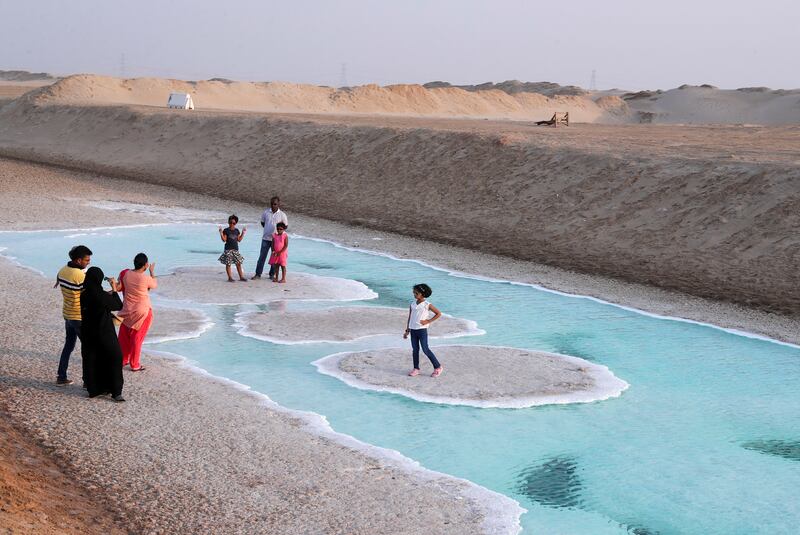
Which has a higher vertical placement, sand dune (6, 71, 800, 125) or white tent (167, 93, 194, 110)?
sand dune (6, 71, 800, 125)

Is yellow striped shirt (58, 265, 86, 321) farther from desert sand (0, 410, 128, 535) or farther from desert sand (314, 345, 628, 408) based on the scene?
desert sand (314, 345, 628, 408)

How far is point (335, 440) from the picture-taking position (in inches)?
406

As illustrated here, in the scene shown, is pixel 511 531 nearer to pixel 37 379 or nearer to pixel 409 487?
pixel 409 487

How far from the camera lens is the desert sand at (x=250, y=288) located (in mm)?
17297

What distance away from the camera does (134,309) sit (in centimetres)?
1188

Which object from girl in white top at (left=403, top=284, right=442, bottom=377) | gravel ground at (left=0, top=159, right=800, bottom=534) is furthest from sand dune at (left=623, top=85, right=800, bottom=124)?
gravel ground at (left=0, top=159, right=800, bottom=534)

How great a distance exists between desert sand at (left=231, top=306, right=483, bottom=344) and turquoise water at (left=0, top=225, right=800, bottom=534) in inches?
14.4

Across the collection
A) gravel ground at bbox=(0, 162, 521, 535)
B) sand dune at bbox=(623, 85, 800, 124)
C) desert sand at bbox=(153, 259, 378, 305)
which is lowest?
gravel ground at bbox=(0, 162, 521, 535)

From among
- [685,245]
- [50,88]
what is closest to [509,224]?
[685,245]

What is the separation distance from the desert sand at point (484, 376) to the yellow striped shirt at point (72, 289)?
11.6 ft

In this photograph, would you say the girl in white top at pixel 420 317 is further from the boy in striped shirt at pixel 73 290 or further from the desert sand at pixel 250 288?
the desert sand at pixel 250 288

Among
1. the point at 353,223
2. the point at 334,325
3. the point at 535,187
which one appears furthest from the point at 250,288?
the point at 535,187

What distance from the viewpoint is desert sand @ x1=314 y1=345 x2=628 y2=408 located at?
12023 mm

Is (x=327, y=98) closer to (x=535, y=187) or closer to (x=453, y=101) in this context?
(x=453, y=101)
